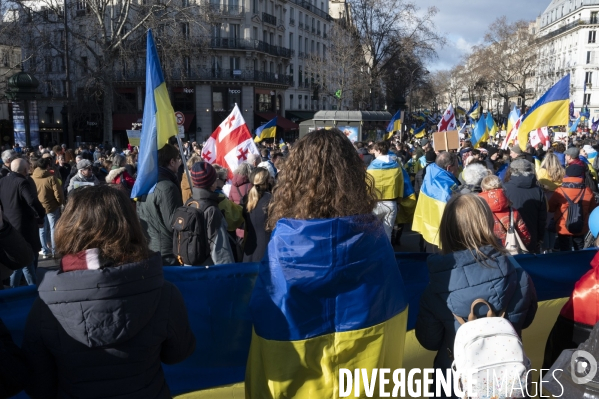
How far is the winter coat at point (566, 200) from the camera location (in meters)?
6.34

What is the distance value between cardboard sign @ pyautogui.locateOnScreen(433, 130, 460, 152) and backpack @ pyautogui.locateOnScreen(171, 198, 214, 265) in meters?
7.51

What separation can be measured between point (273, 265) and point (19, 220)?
487 cm

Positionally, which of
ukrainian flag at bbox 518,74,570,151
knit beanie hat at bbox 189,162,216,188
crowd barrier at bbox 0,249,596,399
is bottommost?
crowd barrier at bbox 0,249,596,399

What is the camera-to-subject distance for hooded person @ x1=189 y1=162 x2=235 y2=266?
4.08 metres

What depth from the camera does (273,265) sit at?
7.16 feet

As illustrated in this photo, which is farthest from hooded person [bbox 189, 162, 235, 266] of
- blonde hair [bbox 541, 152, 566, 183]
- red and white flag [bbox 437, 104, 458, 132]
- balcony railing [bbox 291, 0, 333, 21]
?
balcony railing [bbox 291, 0, 333, 21]

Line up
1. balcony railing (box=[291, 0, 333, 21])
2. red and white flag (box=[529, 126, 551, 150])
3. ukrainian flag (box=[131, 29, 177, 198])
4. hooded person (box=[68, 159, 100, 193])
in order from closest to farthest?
1. ukrainian flag (box=[131, 29, 177, 198])
2. hooded person (box=[68, 159, 100, 193])
3. red and white flag (box=[529, 126, 551, 150])
4. balcony railing (box=[291, 0, 333, 21])

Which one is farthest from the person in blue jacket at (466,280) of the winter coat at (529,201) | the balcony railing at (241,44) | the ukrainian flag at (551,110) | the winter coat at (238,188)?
the balcony railing at (241,44)

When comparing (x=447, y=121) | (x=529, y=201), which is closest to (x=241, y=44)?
(x=447, y=121)

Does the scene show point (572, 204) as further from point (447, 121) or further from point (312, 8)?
point (312, 8)

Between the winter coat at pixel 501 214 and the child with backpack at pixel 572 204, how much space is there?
6.86 ft

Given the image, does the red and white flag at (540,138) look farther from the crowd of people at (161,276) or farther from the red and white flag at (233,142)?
the crowd of people at (161,276)

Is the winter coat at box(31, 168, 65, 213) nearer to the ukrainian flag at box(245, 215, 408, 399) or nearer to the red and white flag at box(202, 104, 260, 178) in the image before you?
the red and white flag at box(202, 104, 260, 178)

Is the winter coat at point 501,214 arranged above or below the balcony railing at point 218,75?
below
